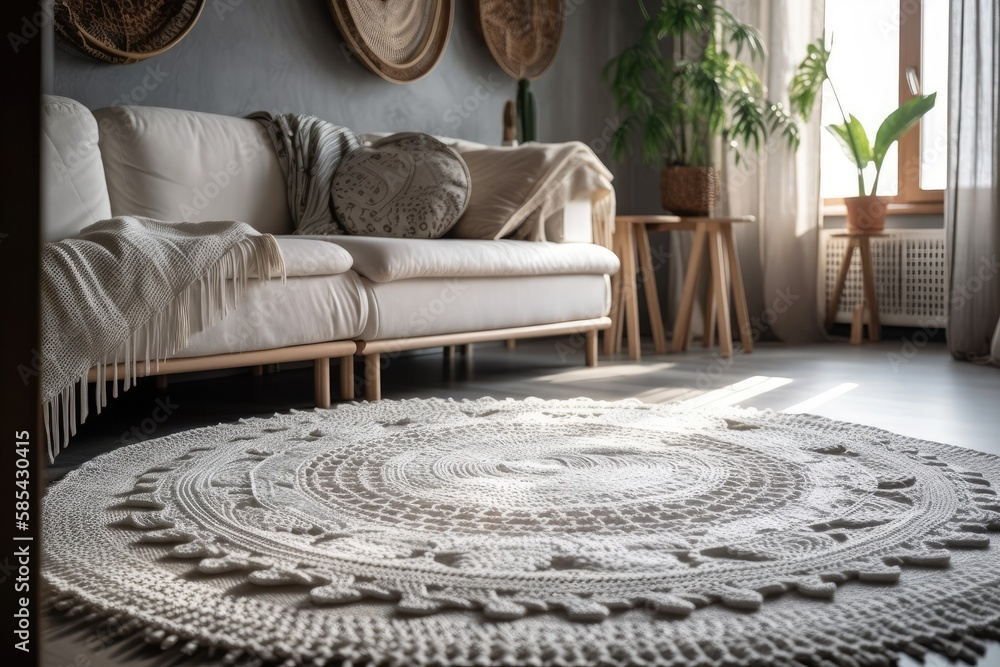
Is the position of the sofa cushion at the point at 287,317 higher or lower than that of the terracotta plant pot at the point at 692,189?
lower

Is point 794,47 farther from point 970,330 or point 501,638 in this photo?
point 501,638

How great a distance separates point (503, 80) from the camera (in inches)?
167

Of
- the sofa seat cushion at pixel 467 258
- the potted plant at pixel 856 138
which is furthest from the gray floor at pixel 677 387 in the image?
the potted plant at pixel 856 138

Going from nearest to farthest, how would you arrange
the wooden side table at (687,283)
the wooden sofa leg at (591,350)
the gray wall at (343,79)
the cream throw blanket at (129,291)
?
the cream throw blanket at (129,291)
the gray wall at (343,79)
the wooden sofa leg at (591,350)
the wooden side table at (687,283)

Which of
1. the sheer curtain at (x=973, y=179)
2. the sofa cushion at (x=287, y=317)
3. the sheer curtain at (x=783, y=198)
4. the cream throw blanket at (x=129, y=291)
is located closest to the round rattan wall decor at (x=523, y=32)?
the sheer curtain at (x=783, y=198)

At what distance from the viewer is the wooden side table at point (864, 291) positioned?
4.13 meters

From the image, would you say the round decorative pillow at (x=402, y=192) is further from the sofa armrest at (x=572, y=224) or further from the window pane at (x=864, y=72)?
the window pane at (x=864, y=72)

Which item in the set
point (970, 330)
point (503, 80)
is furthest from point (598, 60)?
point (970, 330)

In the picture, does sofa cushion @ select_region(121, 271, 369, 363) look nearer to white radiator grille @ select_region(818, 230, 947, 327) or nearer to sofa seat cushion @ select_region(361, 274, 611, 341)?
sofa seat cushion @ select_region(361, 274, 611, 341)

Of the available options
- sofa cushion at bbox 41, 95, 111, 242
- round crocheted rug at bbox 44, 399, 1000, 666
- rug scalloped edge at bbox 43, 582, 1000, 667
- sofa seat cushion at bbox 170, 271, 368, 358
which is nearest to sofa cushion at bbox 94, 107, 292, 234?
sofa cushion at bbox 41, 95, 111, 242

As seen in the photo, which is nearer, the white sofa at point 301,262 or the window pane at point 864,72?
the white sofa at point 301,262

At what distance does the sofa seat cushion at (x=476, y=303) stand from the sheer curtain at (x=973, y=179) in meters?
1.50

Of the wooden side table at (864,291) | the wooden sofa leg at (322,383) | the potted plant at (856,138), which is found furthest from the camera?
the wooden side table at (864,291)

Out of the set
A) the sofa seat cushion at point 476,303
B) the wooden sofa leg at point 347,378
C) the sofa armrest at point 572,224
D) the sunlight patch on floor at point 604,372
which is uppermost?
the sofa armrest at point 572,224
